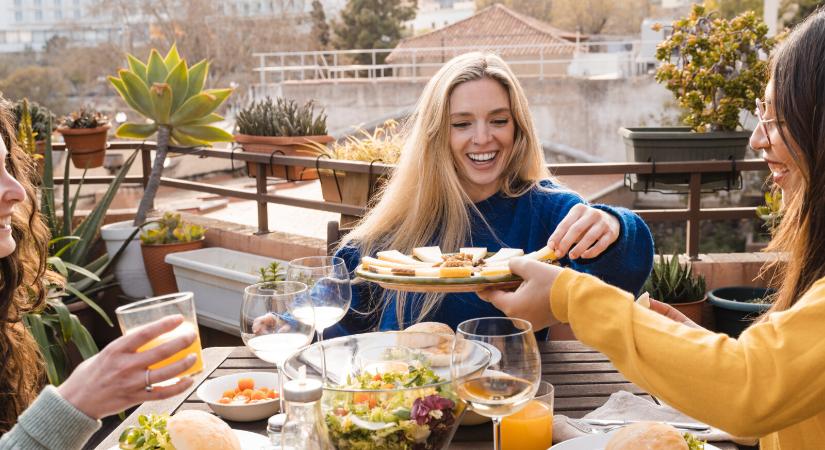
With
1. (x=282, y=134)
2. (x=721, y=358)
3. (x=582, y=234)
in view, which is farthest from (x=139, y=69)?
(x=721, y=358)

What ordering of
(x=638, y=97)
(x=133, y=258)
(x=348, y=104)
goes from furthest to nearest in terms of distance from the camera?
(x=348, y=104), (x=638, y=97), (x=133, y=258)

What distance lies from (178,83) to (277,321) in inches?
154

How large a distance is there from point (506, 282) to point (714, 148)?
340 centimetres

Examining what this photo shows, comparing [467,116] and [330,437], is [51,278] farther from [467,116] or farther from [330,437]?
[330,437]

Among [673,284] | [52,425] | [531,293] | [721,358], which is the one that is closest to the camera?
[721,358]

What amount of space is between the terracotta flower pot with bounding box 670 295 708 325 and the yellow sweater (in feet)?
8.95

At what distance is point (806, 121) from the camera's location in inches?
49.7

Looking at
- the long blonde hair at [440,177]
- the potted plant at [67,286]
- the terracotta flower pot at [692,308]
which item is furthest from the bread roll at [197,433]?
the terracotta flower pot at [692,308]

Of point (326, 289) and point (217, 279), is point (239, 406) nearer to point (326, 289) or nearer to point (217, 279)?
point (326, 289)

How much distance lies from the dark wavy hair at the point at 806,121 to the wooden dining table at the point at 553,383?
39 cm

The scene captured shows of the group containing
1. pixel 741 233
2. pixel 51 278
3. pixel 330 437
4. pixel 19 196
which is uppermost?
pixel 19 196

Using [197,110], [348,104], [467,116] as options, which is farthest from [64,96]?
[467,116]

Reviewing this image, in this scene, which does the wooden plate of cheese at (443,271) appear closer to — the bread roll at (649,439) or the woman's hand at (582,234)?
the woman's hand at (582,234)

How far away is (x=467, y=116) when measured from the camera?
246 cm
